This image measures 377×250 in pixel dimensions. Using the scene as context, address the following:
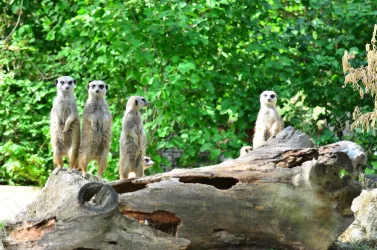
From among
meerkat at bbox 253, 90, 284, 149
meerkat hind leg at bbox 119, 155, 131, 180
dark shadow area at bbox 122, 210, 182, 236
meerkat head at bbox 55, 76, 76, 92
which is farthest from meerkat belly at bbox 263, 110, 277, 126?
dark shadow area at bbox 122, 210, 182, 236

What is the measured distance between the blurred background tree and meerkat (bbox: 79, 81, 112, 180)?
223 centimetres

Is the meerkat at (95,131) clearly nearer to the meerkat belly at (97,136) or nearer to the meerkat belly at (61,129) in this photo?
the meerkat belly at (97,136)

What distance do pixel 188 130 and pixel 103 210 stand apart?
187 inches

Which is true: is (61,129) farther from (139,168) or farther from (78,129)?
(139,168)

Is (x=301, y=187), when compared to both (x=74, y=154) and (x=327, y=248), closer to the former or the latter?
(x=327, y=248)

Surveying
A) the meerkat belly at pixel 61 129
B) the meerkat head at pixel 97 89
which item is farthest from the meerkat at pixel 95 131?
the meerkat belly at pixel 61 129

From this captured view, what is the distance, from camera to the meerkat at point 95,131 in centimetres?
660

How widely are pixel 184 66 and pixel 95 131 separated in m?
2.43

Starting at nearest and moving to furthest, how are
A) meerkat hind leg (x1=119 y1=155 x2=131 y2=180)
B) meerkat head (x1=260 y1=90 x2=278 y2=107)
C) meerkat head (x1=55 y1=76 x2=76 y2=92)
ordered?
1. meerkat head (x1=55 y1=76 x2=76 y2=92)
2. meerkat hind leg (x1=119 y1=155 x2=131 y2=180)
3. meerkat head (x1=260 y1=90 x2=278 y2=107)

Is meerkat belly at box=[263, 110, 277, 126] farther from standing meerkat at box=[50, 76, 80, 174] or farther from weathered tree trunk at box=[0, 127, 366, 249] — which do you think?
weathered tree trunk at box=[0, 127, 366, 249]

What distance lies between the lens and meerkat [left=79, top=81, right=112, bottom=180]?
21.6 ft

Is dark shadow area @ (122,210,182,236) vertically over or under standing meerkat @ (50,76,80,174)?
under

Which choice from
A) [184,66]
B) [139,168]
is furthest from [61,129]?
[184,66]

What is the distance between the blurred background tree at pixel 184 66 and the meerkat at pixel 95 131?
7.30 ft
